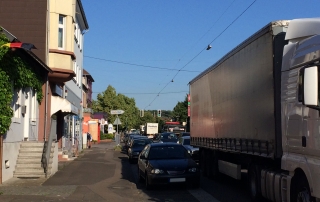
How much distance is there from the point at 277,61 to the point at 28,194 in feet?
26.1

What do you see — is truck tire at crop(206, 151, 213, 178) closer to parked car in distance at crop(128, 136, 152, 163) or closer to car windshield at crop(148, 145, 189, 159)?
car windshield at crop(148, 145, 189, 159)

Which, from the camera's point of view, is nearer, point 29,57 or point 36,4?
point 29,57

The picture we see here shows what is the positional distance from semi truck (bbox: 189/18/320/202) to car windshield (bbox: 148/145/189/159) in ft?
4.25

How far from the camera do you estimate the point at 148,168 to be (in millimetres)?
15188

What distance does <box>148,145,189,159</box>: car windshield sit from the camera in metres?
16.1

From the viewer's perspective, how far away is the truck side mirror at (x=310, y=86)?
679 centimetres

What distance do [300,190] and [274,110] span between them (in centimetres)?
197

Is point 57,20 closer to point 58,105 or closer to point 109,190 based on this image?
point 58,105

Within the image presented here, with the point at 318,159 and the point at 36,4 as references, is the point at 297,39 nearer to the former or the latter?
the point at 318,159

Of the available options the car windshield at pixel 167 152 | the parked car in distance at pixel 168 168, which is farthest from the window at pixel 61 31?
the parked car in distance at pixel 168 168

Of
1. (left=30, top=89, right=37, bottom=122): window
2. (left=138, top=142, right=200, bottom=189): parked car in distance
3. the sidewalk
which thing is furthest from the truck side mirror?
(left=30, top=89, right=37, bottom=122): window

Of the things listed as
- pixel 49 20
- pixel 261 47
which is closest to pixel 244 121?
pixel 261 47

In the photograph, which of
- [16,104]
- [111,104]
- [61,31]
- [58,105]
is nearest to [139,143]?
[58,105]

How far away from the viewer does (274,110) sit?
984cm
